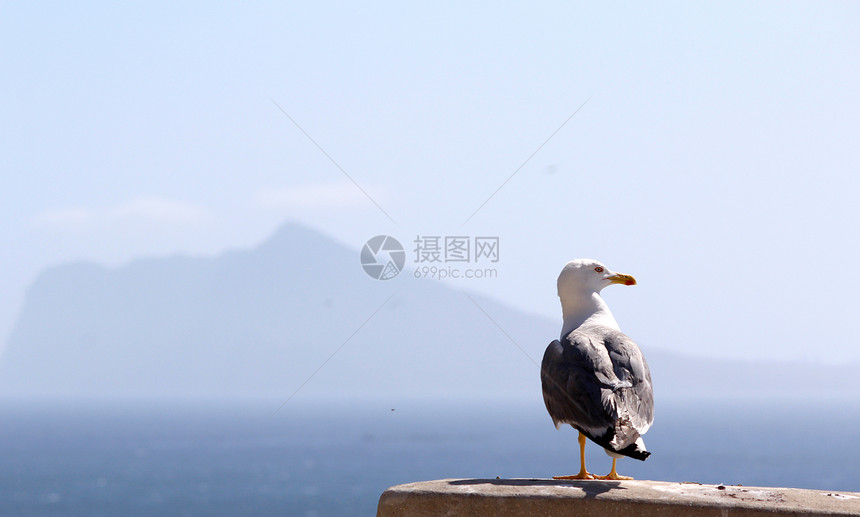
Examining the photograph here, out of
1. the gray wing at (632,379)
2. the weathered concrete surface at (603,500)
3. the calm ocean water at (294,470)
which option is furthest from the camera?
the calm ocean water at (294,470)

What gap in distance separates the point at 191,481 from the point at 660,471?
6891 centimetres

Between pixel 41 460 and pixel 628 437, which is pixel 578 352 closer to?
pixel 628 437

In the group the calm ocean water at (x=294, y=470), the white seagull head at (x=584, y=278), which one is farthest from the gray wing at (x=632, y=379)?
the calm ocean water at (x=294, y=470)

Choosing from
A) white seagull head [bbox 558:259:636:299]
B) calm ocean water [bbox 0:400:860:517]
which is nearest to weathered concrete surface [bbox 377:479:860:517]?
white seagull head [bbox 558:259:636:299]

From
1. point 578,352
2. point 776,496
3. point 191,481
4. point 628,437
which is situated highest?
point 191,481

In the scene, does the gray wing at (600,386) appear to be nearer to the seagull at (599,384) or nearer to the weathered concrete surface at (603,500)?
the seagull at (599,384)

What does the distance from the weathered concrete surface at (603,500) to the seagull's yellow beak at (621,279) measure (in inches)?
93.8

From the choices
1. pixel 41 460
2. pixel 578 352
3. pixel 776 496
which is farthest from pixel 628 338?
pixel 41 460

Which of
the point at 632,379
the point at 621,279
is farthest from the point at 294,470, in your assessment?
the point at 632,379

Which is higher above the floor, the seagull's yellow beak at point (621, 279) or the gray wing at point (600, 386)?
the seagull's yellow beak at point (621, 279)

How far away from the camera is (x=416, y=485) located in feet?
23.2

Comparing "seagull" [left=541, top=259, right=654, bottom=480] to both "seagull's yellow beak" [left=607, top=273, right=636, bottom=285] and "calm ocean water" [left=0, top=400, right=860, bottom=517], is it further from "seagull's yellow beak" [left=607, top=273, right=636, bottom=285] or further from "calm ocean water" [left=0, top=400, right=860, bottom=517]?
"calm ocean water" [left=0, top=400, right=860, bottom=517]

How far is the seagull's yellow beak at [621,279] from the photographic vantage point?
8992mm

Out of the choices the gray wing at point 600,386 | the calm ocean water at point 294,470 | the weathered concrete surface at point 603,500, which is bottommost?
the weathered concrete surface at point 603,500
